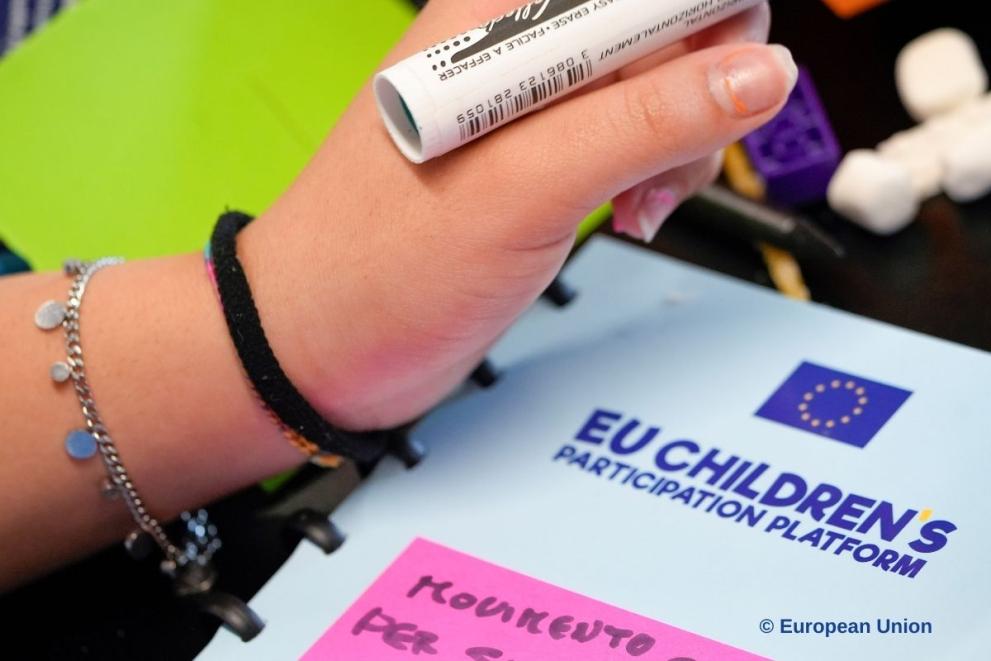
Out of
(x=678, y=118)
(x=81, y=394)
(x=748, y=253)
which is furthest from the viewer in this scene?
(x=748, y=253)

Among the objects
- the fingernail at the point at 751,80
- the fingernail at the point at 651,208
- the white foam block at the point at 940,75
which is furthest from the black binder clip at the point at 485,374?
the white foam block at the point at 940,75

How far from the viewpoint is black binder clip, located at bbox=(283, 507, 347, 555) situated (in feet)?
1.75

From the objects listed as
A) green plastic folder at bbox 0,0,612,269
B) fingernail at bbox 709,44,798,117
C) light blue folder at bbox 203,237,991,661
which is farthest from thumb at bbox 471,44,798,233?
green plastic folder at bbox 0,0,612,269

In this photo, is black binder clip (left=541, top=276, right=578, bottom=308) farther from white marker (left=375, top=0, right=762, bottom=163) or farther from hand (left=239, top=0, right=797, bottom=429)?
white marker (left=375, top=0, right=762, bottom=163)

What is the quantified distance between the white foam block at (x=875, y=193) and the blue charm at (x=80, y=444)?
43cm

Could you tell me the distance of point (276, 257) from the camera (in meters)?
0.54

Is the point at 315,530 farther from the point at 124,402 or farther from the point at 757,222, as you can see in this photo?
the point at 757,222

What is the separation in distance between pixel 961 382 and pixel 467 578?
0.81 feet

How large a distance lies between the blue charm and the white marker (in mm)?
230

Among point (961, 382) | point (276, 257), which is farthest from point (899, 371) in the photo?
point (276, 257)

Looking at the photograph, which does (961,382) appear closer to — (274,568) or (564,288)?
(564,288)

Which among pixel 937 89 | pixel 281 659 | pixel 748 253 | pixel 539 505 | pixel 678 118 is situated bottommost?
pixel 281 659

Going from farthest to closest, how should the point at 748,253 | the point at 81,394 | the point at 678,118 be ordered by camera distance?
the point at 748,253
the point at 81,394
the point at 678,118

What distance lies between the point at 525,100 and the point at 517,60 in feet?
0.06
